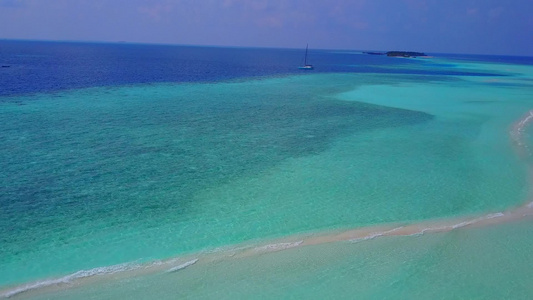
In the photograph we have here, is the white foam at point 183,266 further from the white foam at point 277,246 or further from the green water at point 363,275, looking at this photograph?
the white foam at point 277,246

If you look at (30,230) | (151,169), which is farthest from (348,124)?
(30,230)

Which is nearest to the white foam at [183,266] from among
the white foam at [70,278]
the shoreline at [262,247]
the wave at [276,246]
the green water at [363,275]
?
the shoreline at [262,247]

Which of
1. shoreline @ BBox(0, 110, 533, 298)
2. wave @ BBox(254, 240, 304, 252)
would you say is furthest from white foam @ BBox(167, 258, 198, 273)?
wave @ BBox(254, 240, 304, 252)

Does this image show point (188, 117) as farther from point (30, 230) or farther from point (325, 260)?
point (325, 260)

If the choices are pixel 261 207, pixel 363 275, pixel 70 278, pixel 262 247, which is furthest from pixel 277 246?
pixel 70 278

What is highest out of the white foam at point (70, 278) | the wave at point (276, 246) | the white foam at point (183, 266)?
the wave at point (276, 246)

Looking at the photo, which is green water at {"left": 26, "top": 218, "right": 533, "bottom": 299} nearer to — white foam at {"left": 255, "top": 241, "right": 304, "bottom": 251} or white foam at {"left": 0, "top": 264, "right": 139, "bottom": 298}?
white foam at {"left": 255, "top": 241, "right": 304, "bottom": 251}

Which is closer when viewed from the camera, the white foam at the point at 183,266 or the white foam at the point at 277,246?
the white foam at the point at 183,266
